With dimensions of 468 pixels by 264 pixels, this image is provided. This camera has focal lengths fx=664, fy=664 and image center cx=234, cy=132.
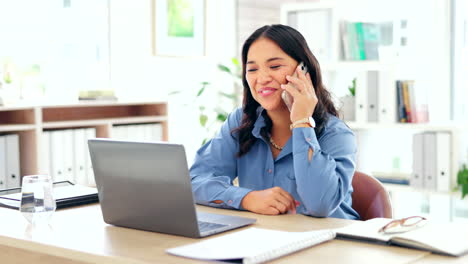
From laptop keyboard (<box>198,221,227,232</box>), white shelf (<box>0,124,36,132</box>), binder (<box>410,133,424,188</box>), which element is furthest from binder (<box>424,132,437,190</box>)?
laptop keyboard (<box>198,221,227,232</box>)

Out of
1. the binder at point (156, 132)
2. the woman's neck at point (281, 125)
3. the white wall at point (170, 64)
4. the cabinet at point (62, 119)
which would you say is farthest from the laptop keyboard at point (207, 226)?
the white wall at point (170, 64)

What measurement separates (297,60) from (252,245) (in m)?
0.92

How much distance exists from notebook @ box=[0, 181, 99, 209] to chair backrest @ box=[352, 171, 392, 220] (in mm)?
839

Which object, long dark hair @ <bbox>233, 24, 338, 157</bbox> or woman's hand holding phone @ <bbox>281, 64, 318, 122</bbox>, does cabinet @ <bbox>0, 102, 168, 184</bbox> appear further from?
woman's hand holding phone @ <bbox>281, 64, 318, 122</bbox>

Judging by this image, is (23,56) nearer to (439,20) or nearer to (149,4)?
(149,4)

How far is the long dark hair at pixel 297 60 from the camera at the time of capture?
7.09 feet

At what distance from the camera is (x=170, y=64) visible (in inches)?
194

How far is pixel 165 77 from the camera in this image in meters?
4.90

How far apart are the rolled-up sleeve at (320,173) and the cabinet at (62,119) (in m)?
2.04

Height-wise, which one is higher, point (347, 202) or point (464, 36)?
point (464, 36)

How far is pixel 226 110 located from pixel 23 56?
182cm

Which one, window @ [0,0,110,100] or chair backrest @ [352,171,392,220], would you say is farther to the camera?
window @ [0,0,110,100]

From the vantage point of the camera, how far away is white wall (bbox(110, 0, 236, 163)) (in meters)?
4.61

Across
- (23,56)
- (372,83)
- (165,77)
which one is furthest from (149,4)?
(372,83)
